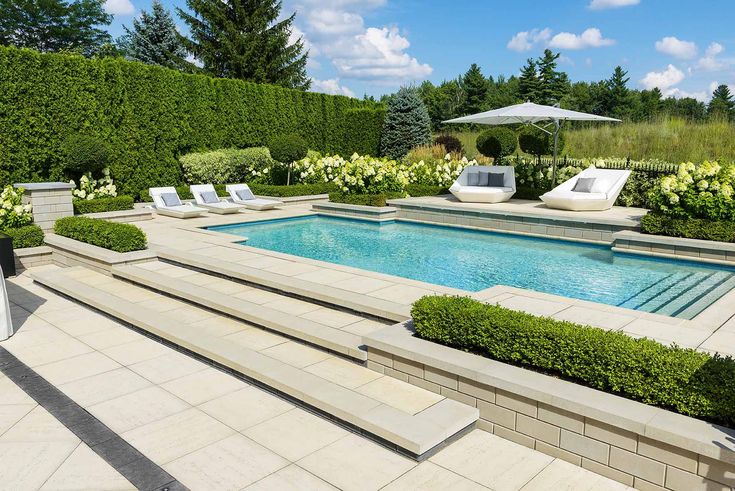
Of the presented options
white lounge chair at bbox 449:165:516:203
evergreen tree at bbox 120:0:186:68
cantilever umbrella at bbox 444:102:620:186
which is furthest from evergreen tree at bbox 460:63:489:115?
white lounge chair at bbox 449:165:516:203

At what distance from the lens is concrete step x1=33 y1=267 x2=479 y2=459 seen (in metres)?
3.70

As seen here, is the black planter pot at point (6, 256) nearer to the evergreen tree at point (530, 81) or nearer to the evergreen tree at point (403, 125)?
Answer: the evergreen tree at point (403, 125)

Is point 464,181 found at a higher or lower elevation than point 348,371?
higher

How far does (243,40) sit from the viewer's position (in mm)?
27453

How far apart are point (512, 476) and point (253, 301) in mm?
4031

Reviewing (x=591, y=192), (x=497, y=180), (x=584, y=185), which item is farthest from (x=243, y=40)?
(x=591, y=192)

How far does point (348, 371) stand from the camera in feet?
15.6

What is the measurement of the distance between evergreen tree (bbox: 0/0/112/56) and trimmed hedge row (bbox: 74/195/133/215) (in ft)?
76.5

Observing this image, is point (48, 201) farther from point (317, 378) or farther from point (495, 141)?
point (495, 141)

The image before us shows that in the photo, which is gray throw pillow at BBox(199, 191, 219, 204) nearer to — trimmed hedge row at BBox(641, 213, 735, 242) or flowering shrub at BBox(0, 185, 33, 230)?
flowering shrub at BBox(0, 185, 33, 230)

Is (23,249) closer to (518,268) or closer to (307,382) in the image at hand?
(307,382)

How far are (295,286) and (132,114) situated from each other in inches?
444

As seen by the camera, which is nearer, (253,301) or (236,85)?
(253,301)

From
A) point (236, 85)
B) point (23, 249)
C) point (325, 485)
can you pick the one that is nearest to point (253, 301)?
point (325, 485)
